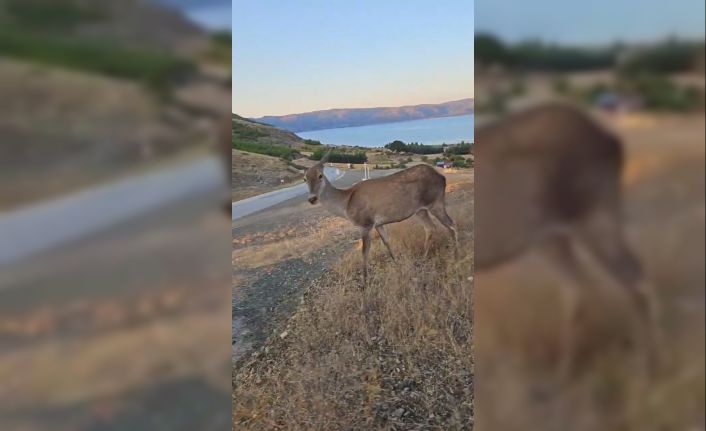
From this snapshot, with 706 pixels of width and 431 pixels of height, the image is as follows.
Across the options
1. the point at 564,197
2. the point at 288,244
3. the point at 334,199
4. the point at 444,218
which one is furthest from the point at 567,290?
the point at 288,244

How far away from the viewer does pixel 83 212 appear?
1318 millimetres

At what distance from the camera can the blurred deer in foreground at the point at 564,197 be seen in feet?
5.38

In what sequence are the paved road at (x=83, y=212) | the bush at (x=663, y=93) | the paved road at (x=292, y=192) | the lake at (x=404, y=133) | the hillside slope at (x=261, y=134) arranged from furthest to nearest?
the lake at (x=404, y=133) → the paved road at (x=292, y=192) → the hillside slope at (x=261, y=134) → the bush at (x=663, y=93) → the paved road at (x=83, y=212)

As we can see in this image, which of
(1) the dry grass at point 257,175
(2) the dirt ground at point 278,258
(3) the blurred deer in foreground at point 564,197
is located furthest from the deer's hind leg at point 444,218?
(1) the dry grass at point 257,175

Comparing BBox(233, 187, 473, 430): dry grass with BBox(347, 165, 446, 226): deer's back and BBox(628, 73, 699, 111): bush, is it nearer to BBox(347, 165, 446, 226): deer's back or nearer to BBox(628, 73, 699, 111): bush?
BBox(347, 165, 446, 226): deer's back

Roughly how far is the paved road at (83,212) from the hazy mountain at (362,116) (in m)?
0.80

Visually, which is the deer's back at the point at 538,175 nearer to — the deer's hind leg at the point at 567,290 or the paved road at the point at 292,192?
the deer's hind leg at the point at 567,290

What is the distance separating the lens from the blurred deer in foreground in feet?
5.38

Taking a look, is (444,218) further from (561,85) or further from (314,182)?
(561,85)

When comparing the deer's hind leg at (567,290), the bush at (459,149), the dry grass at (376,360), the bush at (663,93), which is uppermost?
the bush at (663,93)

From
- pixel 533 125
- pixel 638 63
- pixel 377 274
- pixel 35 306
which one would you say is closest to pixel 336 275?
pixel 377 274

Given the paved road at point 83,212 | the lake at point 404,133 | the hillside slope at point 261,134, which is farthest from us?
the lake at point 404,133

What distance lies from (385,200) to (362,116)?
0.38 meters

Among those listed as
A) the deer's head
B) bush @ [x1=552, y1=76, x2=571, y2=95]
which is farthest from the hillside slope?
bush @ [x1=552, y1=76, x2=571, y2=95]
